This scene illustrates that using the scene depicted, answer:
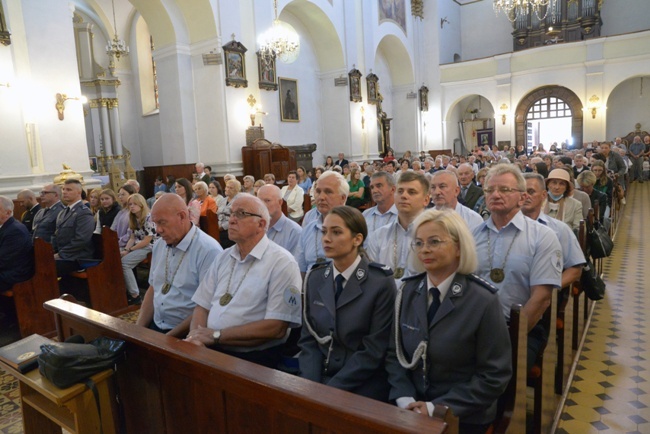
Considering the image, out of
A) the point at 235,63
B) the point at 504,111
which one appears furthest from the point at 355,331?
the point at 504,111

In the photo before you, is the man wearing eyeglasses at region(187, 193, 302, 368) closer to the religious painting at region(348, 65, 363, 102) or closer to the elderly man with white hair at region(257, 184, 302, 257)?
the elderly man with white hair at region(257, 184, 302, 257)

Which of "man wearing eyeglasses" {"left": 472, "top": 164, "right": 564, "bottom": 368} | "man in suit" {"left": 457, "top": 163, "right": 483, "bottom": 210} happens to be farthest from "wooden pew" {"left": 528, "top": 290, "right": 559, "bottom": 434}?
"man in suit" {"left": 457, "top": 163, "right": 483, "bottom": 210}

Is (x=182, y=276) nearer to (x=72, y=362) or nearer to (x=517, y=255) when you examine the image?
(x=72, y=362)

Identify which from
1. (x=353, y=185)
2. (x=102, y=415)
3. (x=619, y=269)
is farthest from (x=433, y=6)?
(x=102, y=415)

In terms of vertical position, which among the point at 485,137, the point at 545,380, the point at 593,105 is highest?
the point at 593,105

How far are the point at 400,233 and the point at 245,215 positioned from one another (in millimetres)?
1079

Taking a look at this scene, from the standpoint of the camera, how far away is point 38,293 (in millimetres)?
4133

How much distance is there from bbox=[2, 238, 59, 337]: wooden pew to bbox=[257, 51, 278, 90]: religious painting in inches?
323

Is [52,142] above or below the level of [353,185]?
above

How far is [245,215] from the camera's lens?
2426 mm

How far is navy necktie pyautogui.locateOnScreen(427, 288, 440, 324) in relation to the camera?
175 centimetres

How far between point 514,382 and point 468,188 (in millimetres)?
4055

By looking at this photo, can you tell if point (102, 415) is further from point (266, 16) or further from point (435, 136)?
point (435, 136)

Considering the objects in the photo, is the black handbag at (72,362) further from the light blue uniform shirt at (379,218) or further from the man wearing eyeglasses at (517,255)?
the light blue uniform shirt at (379,218)
